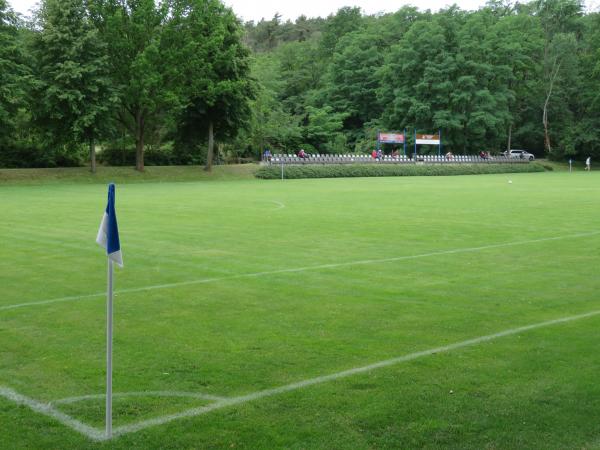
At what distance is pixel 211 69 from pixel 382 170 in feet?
60.4

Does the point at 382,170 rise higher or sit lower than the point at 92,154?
lower

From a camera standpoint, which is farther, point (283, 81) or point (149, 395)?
point (283, 81)

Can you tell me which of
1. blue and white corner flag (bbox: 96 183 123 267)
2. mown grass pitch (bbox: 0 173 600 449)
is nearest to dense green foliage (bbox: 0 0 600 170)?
mown grass pitch (bbox: 0 173 600 449)

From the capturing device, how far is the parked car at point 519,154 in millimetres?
86894

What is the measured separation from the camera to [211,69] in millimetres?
54031

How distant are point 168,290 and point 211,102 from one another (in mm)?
44013

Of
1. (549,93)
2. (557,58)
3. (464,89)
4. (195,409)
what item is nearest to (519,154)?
(549,93)

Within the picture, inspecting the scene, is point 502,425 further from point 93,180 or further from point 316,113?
point 316,113

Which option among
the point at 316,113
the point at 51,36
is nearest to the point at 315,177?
the point at 51,36

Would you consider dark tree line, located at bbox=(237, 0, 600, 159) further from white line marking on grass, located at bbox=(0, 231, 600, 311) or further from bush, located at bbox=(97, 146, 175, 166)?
white line marking on grass, located at bbox=(0, 231, 600, 311)

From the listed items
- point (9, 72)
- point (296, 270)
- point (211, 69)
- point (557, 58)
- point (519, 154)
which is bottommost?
point (296, 270)

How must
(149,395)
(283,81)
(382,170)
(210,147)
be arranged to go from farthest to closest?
(283,81), (382,170), (210,147), (149,395)

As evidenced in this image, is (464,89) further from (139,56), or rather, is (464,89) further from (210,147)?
(139,56)

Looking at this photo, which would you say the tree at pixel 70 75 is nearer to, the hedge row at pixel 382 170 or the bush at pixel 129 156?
the bush at pixel 129 156
